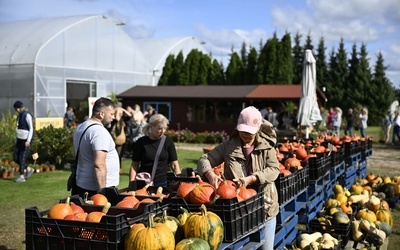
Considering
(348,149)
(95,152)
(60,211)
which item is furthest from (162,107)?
(60,211)

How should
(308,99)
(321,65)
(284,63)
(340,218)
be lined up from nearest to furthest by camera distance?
1. (340,218)
2. (308,99)
3. (284,63)
4. (321,65)

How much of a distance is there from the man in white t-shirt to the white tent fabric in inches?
397

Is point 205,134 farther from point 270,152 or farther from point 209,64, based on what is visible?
point 270,152

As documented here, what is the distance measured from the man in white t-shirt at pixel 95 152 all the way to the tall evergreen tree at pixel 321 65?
1689 inches

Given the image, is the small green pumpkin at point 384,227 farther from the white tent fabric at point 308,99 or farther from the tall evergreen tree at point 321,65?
the tall evergreen tree at point 321,65

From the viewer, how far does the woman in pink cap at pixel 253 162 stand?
4234mm

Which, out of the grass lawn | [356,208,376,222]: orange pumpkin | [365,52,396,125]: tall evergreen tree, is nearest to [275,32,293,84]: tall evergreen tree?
[365,52,396,125]: tall evergreen tree

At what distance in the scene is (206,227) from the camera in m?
3.27

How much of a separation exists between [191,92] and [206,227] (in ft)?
85.9

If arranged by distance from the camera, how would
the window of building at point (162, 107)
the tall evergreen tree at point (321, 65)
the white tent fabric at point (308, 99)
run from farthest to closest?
1. the tall evergreen tree at point (321, 65)
2. the window of building at point (162, 107)
3. the white tent fabric at point (308, 99)

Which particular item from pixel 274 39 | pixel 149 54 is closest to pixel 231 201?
pixel 274 39

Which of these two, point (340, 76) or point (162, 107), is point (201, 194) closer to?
point (162, 107)

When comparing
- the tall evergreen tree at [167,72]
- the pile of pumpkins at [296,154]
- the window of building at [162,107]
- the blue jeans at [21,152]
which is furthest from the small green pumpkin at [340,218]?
the tall evergreen tree at [167,72]

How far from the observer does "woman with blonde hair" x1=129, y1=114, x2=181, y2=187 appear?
18.9 ft
